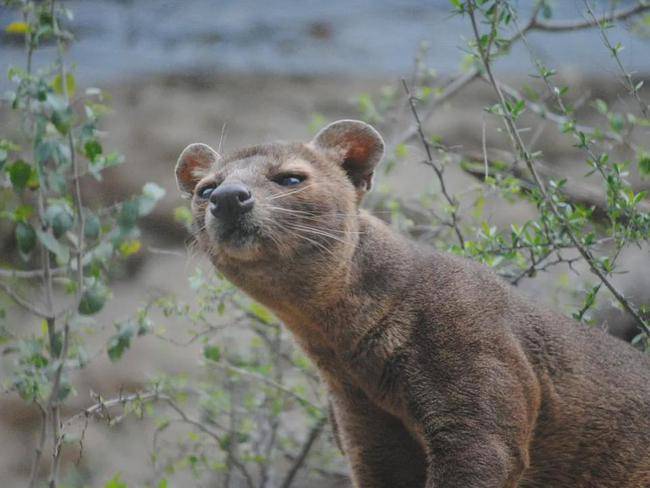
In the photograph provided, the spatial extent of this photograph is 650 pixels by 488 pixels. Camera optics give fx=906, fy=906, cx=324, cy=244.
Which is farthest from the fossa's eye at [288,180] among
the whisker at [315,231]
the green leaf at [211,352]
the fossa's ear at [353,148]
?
the green leaf at [211,352]

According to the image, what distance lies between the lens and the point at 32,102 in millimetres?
4074

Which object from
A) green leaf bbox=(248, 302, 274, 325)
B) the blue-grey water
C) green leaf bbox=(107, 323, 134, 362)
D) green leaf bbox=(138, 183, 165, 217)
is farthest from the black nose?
the blue-grey water

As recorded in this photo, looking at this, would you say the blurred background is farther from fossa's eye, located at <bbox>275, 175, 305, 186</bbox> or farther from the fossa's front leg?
fossa's eye, located at <bbox>275, 175, 305, 186</bbox>

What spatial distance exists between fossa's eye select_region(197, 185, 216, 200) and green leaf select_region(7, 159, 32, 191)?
75 cm

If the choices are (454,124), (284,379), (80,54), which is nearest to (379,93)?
(454,124)

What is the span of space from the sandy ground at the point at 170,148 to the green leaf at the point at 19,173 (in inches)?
192

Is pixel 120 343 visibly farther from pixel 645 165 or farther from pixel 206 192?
pixel 645 165

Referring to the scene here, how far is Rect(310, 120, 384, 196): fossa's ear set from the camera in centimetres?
431

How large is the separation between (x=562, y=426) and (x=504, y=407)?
483 mm

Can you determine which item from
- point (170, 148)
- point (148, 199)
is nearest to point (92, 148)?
point (148, 199)

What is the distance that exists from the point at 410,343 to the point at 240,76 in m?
6.39

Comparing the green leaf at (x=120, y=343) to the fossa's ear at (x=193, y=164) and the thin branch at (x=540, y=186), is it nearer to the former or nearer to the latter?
the fossa's ear at (x=193, y=164)

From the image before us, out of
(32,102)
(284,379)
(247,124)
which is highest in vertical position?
(32,102)

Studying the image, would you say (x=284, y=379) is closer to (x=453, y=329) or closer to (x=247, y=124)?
(x=453, y=329)
